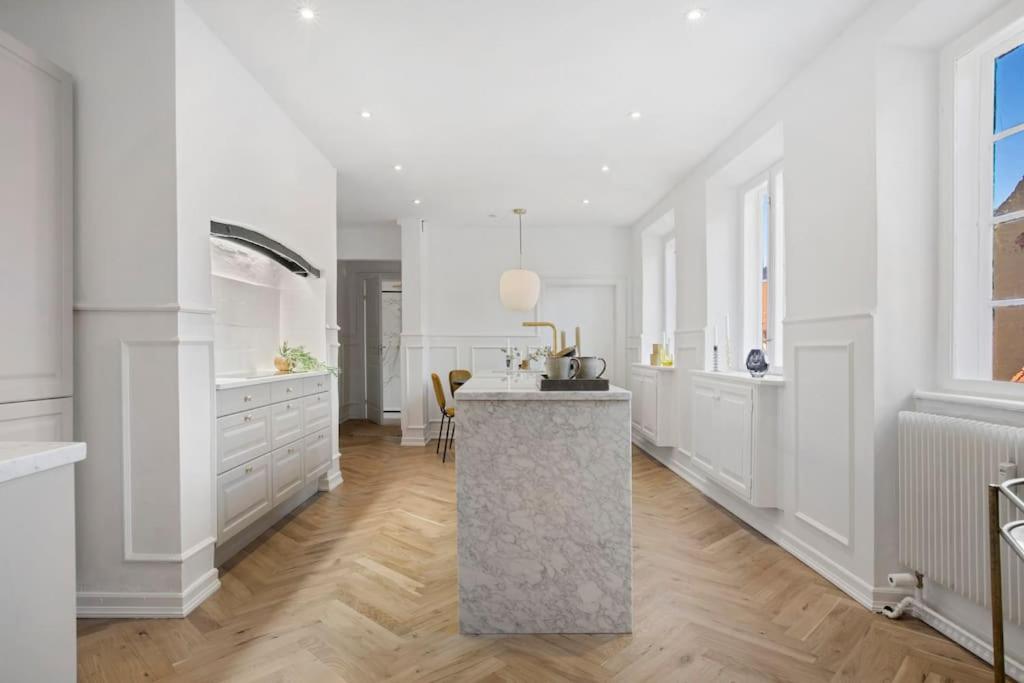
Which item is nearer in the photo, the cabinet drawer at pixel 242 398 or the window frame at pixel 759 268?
the cabinet drawer at pixel 242 398

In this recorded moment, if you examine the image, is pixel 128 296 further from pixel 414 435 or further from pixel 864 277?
pixel 414 435

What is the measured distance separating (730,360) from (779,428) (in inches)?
39.6

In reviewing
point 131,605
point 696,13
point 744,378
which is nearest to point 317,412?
point 131,605

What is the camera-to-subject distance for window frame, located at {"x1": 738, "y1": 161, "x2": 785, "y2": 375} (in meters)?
3.76

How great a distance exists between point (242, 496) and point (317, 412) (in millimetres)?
1177

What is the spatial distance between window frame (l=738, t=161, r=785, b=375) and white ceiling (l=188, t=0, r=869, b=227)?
478 mm

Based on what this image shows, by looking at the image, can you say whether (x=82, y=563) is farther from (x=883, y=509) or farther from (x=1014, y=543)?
(x=883, y=509)

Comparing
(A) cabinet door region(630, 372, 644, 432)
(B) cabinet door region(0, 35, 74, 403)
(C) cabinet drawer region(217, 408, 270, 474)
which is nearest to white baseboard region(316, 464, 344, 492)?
(C) cabinet drawer region(217, 408, 270, 474)

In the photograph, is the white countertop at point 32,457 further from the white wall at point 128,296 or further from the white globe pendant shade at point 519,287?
the white globe pendant shade at point 519,287

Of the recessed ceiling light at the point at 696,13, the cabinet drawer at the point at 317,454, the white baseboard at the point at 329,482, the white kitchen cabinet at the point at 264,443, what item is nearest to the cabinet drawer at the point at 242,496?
the white kitchen cabinet at the point at 264,443

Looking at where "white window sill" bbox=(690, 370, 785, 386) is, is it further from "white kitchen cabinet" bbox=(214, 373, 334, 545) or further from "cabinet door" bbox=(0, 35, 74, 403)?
"cabinet door" bbox=(0, 35, 74, 403)

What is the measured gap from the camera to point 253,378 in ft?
10.7

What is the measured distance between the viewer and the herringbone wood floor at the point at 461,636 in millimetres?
1942

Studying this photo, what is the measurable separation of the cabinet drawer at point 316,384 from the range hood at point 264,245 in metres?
0.81
